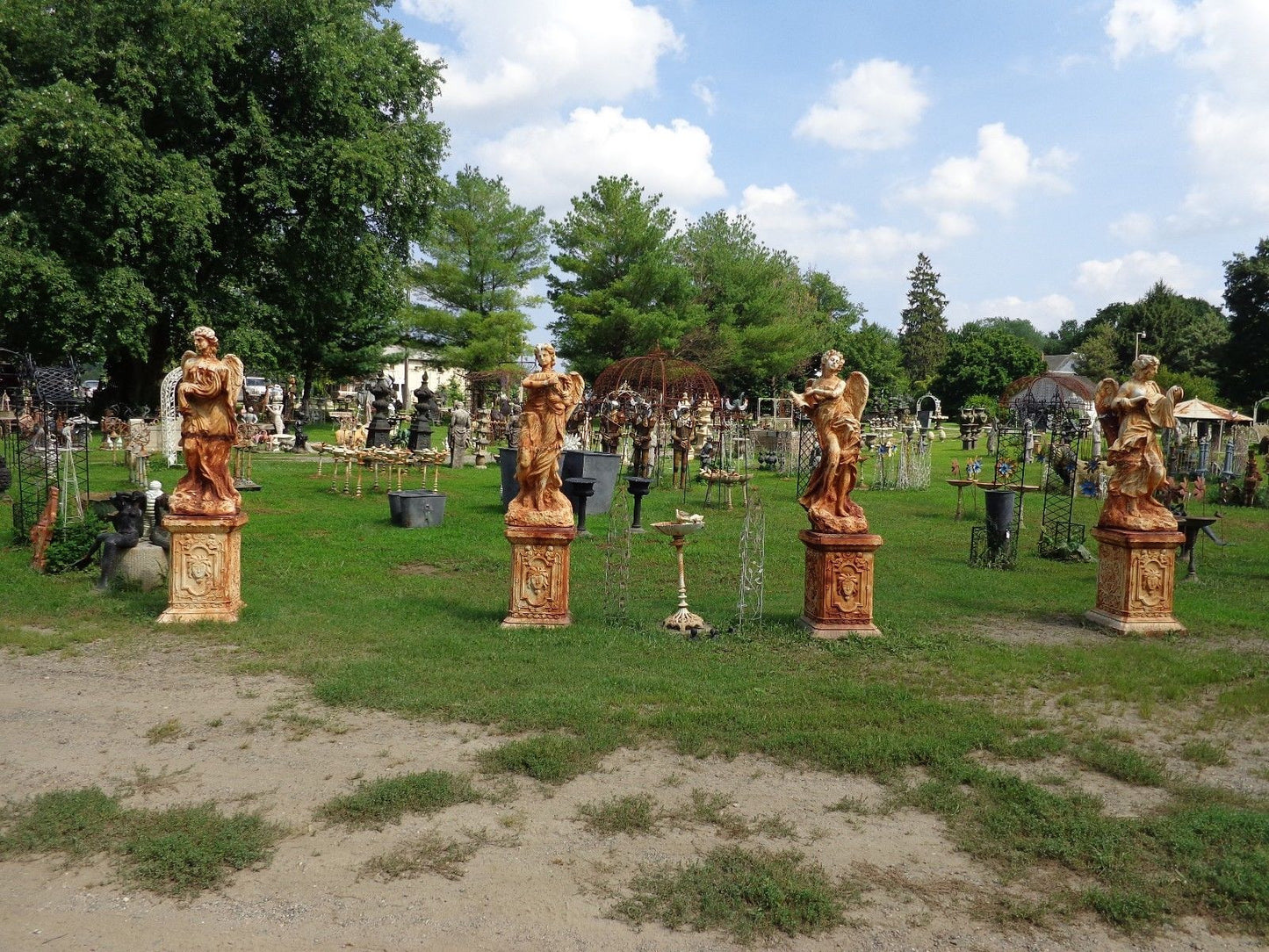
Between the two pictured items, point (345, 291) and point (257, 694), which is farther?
point (345, 291)

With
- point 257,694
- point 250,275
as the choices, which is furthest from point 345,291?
point 257,694

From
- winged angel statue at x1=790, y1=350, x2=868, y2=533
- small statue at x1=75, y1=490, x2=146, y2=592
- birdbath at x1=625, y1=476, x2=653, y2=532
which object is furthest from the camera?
birdbath at x1=625, y1=476, x2=653, y2=532

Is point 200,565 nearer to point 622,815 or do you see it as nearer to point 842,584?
point 622,815

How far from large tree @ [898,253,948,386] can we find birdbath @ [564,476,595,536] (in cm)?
6781

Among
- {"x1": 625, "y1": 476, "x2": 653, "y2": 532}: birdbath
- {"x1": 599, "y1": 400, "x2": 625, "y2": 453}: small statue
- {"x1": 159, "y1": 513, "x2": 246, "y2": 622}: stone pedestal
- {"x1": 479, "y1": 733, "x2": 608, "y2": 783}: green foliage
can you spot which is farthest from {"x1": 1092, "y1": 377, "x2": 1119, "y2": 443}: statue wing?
{"x1": 599, "y1": 400, "x2": 625, "y2": 453}: small statue

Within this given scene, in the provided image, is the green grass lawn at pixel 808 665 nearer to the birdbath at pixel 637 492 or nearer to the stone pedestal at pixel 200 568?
the stone pedestal at pixel 200 568

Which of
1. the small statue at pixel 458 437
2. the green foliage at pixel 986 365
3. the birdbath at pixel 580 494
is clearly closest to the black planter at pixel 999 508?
the birdbath at pixel 580 494

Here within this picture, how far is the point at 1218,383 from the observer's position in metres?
46.3

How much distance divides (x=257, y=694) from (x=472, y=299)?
126 feet

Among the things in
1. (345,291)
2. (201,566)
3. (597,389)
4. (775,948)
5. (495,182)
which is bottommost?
(775,948)

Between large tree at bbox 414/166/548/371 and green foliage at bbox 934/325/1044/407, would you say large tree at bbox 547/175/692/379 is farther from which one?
green foliage at bbox 934/325/1044/407

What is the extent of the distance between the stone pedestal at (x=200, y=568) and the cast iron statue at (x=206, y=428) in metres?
0.14

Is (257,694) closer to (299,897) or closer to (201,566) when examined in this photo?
(201,566)

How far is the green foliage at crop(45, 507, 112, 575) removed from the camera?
1123 cm
